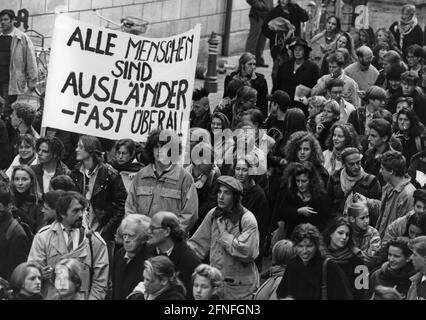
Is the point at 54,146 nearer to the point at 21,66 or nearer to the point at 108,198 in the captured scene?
the point at 108,198

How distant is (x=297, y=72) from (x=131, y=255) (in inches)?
A: 277

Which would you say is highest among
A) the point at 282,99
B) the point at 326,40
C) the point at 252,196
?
the point at 326,40

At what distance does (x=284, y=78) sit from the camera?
18.6 m

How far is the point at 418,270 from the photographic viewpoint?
1171 cm

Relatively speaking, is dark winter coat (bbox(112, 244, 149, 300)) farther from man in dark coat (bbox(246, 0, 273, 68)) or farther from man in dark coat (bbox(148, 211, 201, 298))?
man in dark coat (bbox(246, 0, 273, 68))

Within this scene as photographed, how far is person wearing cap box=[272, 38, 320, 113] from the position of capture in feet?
60.8

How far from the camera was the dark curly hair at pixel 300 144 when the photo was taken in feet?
46.6

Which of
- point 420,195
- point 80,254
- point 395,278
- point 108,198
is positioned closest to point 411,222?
point 420,195

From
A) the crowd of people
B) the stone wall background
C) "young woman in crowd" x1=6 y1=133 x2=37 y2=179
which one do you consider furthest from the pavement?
"young woman in crowd" x1=6 y1=133 x2=37 y2=179

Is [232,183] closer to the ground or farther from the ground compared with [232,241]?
farther from the ground

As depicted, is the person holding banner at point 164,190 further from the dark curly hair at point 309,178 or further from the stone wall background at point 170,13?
the stone wall background at point 170,13

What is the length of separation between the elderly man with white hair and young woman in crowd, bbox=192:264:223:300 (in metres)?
0.83

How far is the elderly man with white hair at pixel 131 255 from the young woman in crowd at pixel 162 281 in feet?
2.26
